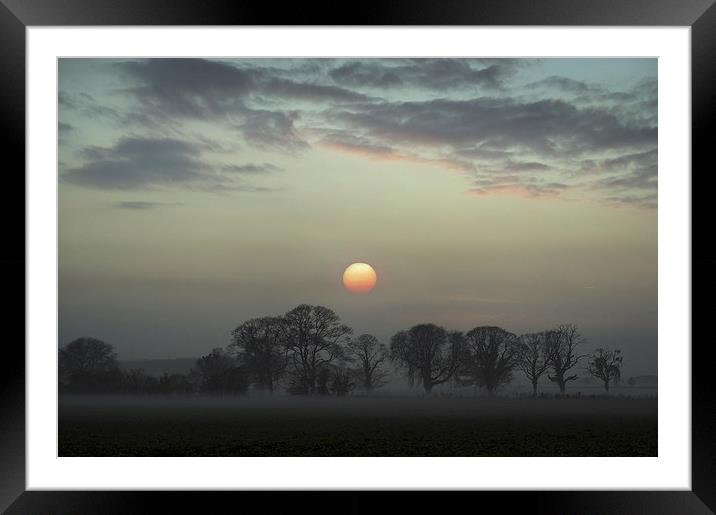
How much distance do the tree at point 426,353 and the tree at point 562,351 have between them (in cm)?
170

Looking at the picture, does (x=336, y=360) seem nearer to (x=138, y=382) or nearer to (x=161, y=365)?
(x=161, y=365)

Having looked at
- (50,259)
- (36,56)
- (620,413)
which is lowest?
(620,413)

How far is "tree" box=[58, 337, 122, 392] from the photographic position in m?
12.9

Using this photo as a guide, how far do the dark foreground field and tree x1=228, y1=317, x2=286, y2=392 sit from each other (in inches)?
23.6

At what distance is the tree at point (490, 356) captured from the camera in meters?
13.2

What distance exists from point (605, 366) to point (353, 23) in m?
11.3

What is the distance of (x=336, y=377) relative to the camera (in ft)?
41.9

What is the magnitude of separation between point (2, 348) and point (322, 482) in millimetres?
1284

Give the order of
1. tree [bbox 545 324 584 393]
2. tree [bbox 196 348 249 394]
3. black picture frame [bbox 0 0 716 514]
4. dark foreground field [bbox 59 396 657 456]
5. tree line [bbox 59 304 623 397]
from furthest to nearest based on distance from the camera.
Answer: tree [bbox 196 348 249 394] → tree [bbox 545 324 584 393] → tree line [bbox 59 304 623 397] → dark foreground field [bbox 59 396 657 456] → black picture frame [bbox 0 0 716 514]

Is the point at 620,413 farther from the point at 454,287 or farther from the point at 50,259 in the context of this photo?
the point at 50,259

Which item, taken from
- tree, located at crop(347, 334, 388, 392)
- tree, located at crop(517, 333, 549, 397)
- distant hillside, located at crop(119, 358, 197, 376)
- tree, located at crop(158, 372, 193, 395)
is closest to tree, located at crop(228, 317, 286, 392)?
distant hillside, located at crop(119, 358, 197, 376)

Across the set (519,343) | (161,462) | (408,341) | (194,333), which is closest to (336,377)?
(408,341)

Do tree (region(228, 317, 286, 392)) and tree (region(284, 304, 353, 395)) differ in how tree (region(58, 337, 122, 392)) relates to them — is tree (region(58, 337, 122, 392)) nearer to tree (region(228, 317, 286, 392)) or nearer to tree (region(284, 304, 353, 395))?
tree (region(228, 317, 286, 392))

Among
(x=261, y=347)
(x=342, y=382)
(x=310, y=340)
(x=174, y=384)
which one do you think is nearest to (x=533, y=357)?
(x=342, y=382)
